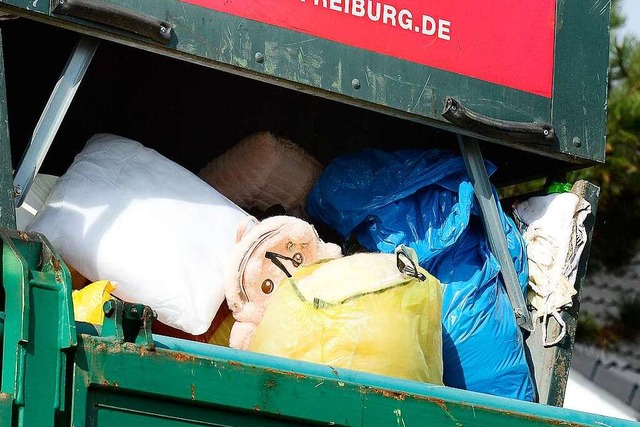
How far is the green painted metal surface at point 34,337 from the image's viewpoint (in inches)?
76.4

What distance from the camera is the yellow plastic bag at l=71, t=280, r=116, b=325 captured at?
8.60ft

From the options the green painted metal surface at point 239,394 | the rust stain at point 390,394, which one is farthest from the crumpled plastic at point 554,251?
the rust stain at point 390,394

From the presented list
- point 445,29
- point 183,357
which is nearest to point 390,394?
point 183,357

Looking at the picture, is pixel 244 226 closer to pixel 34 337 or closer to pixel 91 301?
pixel 91 301

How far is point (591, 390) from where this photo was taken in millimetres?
7059

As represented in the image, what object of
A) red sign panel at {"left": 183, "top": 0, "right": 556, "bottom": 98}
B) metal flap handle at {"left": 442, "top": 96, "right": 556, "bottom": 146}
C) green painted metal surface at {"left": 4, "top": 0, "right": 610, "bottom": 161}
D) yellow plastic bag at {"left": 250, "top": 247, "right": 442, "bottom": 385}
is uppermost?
red sign panel at {"left": 183, "top": 0, "right": 556, "bottom": 98}

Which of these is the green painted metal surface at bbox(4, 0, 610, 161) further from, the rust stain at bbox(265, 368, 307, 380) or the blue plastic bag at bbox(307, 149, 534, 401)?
the rust stain at bbox(265, 368, 307, 380)

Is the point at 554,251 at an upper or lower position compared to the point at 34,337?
upper

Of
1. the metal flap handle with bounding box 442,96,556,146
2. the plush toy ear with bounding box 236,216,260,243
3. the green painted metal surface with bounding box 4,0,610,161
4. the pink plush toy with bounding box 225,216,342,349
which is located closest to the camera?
the green painted metal surface with bounding box 4,0,610,161

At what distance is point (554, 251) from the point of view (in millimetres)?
3375

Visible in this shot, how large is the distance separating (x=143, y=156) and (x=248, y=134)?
0.90 m

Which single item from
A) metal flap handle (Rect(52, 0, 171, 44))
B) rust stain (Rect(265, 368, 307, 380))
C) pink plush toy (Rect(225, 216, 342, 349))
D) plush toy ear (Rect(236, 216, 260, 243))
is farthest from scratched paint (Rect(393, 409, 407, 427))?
metal flap handle (Rect(52, 0, 171, 44))

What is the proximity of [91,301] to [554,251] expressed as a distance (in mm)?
1379

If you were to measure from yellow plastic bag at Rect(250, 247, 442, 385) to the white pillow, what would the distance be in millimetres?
189
